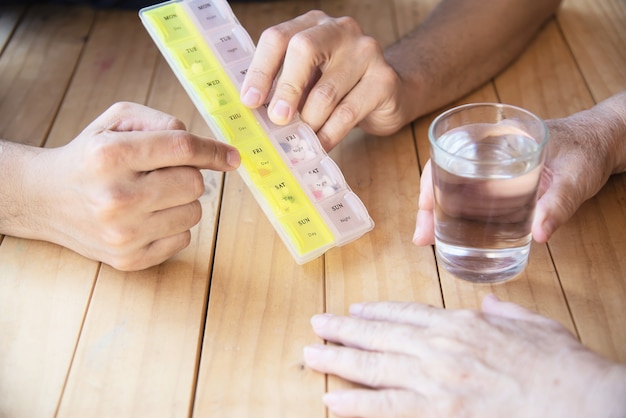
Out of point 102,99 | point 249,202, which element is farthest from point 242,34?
point 102,99

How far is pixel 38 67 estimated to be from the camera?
1476 mm

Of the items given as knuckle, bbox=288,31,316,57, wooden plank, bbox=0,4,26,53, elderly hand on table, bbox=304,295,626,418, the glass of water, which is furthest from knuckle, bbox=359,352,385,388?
wooden plank, bbox=0,4,26,53

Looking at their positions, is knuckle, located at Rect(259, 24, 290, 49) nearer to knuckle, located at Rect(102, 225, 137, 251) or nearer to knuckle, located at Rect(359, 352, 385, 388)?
knuckle, located at Rect(102, 225, 137, 251)

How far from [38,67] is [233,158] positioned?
0.67m

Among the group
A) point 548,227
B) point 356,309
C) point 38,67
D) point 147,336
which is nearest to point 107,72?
point 38,67

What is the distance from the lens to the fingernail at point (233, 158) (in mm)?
999

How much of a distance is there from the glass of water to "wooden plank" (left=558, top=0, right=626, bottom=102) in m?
0.46

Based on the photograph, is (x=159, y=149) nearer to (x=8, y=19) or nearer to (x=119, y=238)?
(x=119, y=238)

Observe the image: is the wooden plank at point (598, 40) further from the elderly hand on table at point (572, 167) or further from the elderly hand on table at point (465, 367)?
the elderly hand on table at point (465, 367)

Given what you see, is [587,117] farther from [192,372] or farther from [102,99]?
[102,99]

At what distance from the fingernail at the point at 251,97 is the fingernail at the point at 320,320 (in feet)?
1.04

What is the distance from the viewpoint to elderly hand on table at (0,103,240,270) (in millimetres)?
941

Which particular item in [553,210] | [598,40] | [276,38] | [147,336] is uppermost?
[276,38]

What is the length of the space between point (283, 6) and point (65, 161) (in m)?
0.79
